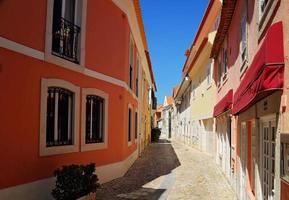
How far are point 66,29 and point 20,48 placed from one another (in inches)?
121

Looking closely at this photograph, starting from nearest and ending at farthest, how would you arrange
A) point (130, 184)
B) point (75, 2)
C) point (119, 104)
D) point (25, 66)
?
point (25, 66) → point (75, 2) → point (130, 184) → point (119, 104)

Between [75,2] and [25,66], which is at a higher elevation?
[75,2]

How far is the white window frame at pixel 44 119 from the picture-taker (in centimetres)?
991

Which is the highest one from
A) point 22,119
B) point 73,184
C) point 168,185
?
point 22,119

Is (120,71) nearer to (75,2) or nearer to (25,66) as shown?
(75,2)

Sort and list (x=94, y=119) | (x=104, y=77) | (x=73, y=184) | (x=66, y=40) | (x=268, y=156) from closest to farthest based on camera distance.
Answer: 1. (x=268, y=156)
2. (x=73, y=184)
3. (x=66, y=40)
4. (x=94, y=119)
5. (x=104, y=77)

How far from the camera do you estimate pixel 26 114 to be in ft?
30.5

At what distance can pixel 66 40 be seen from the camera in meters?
11.9

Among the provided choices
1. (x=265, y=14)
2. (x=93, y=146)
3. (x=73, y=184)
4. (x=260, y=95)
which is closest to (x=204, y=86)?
(x=93, y=146)

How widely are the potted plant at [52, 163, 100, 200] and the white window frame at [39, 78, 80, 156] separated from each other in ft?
2.74

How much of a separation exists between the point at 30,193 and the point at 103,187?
12.6ft

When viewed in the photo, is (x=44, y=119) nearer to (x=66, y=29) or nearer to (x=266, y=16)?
(x=66, y=29)

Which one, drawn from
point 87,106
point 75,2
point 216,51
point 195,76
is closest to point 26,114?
point 87,106

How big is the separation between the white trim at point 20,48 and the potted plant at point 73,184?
284cm
